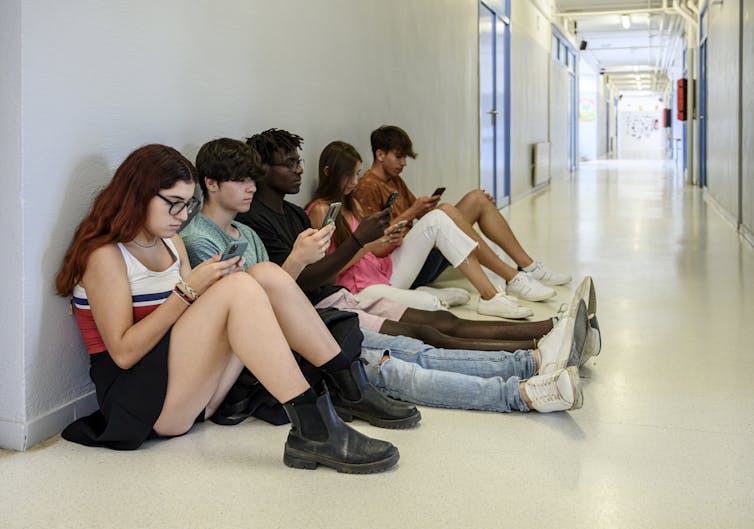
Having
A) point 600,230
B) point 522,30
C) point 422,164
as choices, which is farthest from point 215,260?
point 522,30

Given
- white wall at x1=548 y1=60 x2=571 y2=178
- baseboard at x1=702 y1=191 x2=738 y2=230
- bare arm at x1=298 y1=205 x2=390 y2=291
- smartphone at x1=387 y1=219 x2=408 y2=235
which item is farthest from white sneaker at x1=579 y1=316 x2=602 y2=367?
white wall at x1=548 y1=60 x2=571 y2=178

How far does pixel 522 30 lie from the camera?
12.6m

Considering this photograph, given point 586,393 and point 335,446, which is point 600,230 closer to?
point 586,393

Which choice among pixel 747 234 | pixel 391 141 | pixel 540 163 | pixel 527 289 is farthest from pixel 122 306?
pixel 540 163

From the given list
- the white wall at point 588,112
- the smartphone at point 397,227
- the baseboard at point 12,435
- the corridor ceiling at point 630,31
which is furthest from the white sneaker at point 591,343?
the white wall at point 588,112

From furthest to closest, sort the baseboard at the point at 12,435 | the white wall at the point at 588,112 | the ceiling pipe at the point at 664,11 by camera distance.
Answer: the white wall at the point at 588,112 → the ceiling pipe at the point at 664,11 → the baseboard at the point at 12,435

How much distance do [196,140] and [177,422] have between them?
49.7 inches

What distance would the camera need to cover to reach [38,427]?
8.52ft

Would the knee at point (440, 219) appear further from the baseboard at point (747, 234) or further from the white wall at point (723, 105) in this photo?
the white wall at point (723, 105)

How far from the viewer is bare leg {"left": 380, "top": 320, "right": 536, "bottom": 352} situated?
321 cm

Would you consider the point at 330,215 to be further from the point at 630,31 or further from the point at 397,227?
the point at 630,31

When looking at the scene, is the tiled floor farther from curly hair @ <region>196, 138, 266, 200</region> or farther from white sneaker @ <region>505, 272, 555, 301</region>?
white sneaker @ <region>505, 272, 555, 301</region>

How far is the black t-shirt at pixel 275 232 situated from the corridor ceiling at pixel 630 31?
12.4m

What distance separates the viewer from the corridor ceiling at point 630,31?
16.4 m
